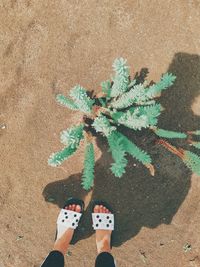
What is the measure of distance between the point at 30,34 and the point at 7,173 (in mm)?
1309

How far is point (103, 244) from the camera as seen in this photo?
4.26 metres

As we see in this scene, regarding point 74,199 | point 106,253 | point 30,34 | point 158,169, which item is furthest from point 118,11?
point 106,253

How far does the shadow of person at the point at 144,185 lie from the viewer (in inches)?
168

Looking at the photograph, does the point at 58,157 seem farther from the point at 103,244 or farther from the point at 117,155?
the point at 103,244

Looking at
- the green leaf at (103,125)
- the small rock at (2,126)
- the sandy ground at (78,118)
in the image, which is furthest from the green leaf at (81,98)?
the small rock at (2,126)

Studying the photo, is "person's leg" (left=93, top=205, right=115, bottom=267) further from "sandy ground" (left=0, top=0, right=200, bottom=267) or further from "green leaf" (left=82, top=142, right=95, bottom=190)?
"green leaf" (left=82, top=142, right=95, bottom=190)

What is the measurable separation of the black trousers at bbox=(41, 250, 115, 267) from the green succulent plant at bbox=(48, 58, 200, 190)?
69cm

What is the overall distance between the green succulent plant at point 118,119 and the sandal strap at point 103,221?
426mm

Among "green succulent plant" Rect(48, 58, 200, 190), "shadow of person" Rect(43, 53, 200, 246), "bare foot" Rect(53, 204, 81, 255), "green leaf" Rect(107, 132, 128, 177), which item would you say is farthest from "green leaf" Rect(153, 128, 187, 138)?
"bare foot" Rect(53, 204, 81, 255)

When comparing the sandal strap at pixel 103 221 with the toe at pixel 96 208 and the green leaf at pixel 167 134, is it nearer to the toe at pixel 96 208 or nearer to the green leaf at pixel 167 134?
the toe at pixel 96 208

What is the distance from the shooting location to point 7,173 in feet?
14.2

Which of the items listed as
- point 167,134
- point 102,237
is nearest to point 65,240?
point 102,237

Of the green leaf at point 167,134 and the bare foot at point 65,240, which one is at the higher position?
the green leaf at point 167,134

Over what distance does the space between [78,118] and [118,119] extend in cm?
59
